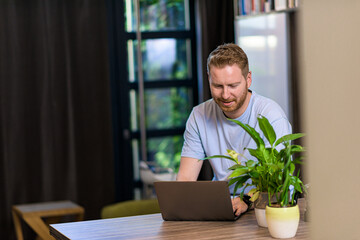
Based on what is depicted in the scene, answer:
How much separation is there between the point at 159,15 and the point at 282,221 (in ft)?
12.3

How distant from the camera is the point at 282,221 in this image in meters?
2.10

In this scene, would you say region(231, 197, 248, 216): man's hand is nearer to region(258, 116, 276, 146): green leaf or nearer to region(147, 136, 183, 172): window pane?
region(258, 116, 276, 146): green leaf

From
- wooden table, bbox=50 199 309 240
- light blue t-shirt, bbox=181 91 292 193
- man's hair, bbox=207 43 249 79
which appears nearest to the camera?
wooden table, bbox=50 199 309 240

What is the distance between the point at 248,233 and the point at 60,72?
3.35m

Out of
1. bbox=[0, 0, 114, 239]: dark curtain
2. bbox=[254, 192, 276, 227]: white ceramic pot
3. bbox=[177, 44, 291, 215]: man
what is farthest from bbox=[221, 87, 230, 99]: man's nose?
bbox=[0, 0, 114, 239]: dark curtain

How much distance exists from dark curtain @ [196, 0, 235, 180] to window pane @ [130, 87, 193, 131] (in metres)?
0.26

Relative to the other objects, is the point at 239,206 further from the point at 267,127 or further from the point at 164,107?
the point at 164,107

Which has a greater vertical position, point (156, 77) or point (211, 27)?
point (211, 27)

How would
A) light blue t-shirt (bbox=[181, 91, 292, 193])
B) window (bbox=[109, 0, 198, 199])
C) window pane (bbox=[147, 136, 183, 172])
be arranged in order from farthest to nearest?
window pane (bbox=[147, 136, 183, 172]), window (bbox=[109, 0, 198, 199]), light blue t-shirt (bbox=[181, 91, 292, 193])

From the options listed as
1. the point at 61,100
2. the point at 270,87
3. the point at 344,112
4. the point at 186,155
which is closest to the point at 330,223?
the point at 344,112

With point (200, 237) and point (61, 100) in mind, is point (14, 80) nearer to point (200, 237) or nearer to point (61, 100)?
point (61, 100)

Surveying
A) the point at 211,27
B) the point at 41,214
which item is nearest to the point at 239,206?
the point at 41,214

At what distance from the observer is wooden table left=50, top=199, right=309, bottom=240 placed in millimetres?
2217

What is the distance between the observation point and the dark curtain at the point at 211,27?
5.50 meters
